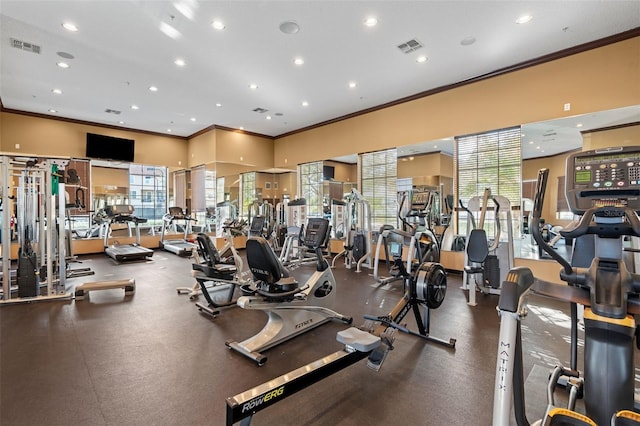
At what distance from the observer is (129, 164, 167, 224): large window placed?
A: 10281mm

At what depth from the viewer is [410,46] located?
16.2ft

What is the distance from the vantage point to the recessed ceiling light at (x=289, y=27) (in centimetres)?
433

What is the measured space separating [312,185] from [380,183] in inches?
103

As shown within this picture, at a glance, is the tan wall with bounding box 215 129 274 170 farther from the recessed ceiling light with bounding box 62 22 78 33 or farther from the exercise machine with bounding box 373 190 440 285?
the exercise machine with bounding box 373 190 440 285

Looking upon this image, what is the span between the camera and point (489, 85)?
5879 mm

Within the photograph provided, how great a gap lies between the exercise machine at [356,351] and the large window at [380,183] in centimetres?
456

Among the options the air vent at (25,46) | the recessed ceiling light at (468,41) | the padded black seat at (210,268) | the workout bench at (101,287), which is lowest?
the workout bench at (101,287)

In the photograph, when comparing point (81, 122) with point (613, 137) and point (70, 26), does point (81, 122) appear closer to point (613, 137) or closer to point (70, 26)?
point (70, 26)

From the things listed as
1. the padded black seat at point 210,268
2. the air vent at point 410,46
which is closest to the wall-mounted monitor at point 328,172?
the air vent at point 410,46

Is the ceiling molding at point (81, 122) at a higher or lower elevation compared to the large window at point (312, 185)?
higher

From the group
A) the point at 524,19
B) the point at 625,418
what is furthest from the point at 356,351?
the point at 524,19

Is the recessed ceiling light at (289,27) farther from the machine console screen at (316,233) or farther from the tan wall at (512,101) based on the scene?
the tan wall at (512,101)

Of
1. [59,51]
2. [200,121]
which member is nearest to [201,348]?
[59,51]

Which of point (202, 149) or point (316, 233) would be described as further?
point (202, 149)
